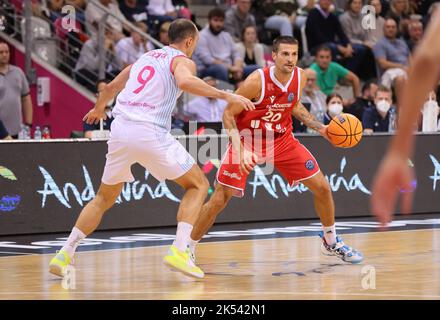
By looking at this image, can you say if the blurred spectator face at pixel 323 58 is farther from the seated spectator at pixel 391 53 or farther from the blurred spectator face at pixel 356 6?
the blurred spectator face at pixel 356 6

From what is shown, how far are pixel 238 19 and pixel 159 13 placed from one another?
1385 mm

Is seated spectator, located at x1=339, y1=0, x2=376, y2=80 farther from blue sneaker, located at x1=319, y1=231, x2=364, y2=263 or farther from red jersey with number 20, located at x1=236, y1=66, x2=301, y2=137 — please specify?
blue sneaker, located at x1=319, y1=231, x2=364, y2=263

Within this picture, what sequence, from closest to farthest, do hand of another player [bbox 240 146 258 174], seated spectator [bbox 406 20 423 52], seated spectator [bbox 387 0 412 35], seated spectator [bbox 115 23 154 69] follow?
hand of another player [bbox 240 146 258 174] → seated spectator [bbox 115 23 154 69] → seated spectator [bbox 406 20 423 52] → seated spectator [bbox 387 0 412 35]

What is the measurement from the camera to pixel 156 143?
22.0 feet

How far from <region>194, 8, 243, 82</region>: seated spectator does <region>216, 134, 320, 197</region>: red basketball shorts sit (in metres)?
6.55

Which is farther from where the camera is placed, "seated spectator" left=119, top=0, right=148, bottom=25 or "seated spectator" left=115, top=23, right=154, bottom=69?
"seated spectator" left=119, top=0, right=148, bottom=25

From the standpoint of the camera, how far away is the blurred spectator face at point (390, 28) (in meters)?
15.9

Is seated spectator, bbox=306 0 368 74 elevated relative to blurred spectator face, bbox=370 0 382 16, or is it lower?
lower

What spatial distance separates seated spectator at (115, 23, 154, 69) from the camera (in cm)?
1408

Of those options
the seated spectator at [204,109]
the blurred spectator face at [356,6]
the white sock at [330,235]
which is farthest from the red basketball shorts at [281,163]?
the blurred spectator face at [356,6]

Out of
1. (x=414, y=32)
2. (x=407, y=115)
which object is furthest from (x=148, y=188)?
(x=407, y=115)

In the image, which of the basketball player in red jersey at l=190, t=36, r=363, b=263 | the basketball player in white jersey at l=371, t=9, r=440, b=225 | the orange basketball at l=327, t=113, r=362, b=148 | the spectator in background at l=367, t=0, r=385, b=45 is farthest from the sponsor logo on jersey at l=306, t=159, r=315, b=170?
the spectator in background at l=367, t=0, r=385, b=45

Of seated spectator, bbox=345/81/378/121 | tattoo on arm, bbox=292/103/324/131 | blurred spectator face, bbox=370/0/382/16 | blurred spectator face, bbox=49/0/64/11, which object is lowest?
tattoo on arm, bbox=292/103/324/131
